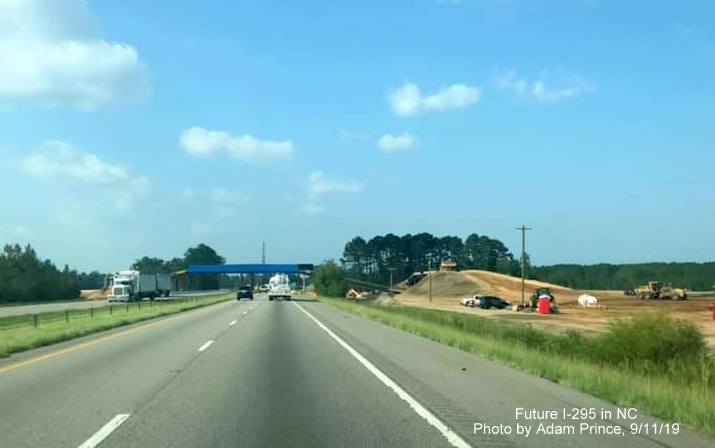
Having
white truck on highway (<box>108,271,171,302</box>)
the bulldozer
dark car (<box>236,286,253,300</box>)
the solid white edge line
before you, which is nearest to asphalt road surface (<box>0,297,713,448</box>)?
the solid white edge line

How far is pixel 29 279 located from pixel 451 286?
70832 mm

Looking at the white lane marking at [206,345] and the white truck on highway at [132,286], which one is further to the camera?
the white truck on highway at [132,286]

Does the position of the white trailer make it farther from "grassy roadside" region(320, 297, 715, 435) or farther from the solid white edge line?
the solid white edge line

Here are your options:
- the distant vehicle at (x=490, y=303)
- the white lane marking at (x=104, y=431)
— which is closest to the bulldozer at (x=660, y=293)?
the distant vehicle at (x=490, y=303)

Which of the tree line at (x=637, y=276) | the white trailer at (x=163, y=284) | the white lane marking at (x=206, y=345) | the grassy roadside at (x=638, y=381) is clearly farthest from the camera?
the tree line at (x=637, y=276)

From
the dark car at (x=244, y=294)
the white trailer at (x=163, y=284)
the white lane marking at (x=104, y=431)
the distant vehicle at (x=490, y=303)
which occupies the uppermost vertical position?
the white trailer at (x=163, y=284)

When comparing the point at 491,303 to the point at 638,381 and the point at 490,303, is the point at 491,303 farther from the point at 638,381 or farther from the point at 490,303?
the point at 638,381

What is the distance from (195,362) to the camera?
18609 mm

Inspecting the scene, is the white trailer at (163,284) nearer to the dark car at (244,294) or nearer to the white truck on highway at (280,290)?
the dark car at (244,294)

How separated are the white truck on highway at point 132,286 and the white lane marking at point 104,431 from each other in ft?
275

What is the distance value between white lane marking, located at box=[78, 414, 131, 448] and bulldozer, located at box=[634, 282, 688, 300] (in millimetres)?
94076

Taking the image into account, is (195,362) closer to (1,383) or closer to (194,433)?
(1,383)

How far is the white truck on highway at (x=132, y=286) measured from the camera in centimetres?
9194

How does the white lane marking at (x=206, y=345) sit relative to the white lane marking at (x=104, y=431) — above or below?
below
